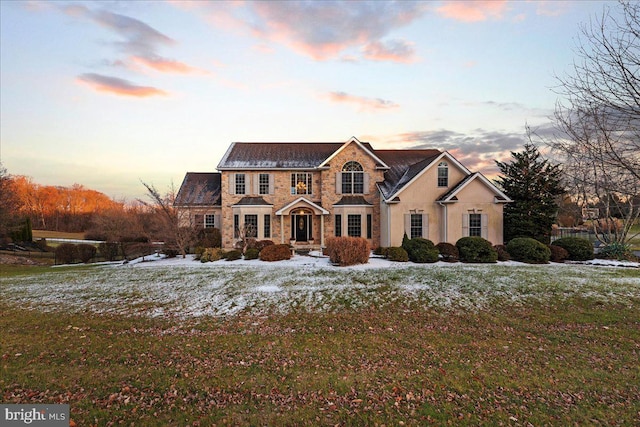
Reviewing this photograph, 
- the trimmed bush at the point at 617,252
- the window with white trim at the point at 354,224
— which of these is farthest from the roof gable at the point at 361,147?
the trimmed bush at the point at 617,252

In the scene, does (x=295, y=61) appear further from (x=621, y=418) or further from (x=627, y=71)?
(x=621, y=418)

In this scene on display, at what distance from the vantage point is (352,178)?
24062mm

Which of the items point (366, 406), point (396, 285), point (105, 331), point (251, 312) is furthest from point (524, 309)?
point (105, 331)

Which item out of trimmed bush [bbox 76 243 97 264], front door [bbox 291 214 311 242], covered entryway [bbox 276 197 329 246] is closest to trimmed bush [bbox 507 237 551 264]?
covered entryway [bbox 276 197 329 246]

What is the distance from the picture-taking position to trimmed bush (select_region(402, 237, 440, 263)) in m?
16.7

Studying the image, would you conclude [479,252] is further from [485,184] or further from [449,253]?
[485,184]

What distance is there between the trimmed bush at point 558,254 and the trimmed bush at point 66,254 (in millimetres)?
30229

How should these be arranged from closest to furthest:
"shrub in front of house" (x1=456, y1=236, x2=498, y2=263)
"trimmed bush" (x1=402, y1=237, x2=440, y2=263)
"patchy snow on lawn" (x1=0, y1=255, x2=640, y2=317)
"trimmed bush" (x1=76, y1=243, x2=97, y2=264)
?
"patchy snow on lawn" (x1=0, y1=255, x2=640, y2=317) → "trimmed bush" (x1=402, y1=237, x2=440, y2=263) → "shrub in front of house" (x1=456, y1=236, x2=498, y2=263) → "trimmed bush" (x1=76, y1=243, x2=97, y2=264)

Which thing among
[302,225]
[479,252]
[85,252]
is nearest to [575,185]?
[479,252]

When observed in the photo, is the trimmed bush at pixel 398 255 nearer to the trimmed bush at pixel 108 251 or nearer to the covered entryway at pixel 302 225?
the covered entryway at pixel 302 225

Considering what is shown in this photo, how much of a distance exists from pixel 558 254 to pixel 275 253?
52.6 ft

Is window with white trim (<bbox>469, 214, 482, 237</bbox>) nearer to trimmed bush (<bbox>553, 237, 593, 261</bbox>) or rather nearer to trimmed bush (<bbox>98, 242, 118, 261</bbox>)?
trimmed bush (<bbox>553, 237, 593, 261</bbox>)

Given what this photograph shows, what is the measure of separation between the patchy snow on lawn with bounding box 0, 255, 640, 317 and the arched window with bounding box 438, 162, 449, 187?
8.31 meters

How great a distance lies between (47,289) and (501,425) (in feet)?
48.1
